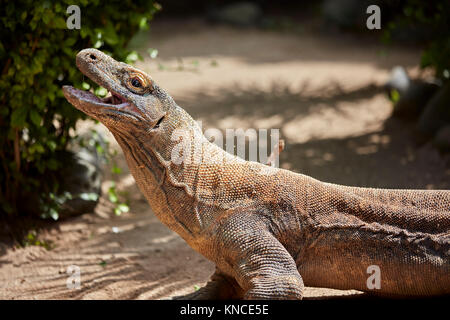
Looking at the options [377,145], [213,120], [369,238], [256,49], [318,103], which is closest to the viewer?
[369,238]

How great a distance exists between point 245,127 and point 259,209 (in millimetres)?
5452

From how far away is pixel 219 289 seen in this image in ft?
13.3

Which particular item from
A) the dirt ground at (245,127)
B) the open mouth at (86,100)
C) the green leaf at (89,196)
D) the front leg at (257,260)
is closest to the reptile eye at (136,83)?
the open mouth at (86,100)

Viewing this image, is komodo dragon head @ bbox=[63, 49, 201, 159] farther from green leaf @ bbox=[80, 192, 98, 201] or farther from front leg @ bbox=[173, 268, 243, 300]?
green leaf @ bbox=[80, 192, 98, 201]

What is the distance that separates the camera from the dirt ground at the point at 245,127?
4.86 meters

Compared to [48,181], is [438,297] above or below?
below

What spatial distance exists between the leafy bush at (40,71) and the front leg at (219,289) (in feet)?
7.56

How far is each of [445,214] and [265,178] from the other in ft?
3.91

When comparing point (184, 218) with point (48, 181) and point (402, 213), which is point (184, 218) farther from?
point (48, 181)

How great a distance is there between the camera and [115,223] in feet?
20.4

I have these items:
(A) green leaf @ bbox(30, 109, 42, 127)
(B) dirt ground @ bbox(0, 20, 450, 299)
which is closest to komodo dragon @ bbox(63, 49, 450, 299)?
(B) dirt ground @ bbox(0, 20, 450, 299)

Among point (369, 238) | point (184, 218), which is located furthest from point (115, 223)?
point (369, 238)

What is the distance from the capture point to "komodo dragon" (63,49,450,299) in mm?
3539

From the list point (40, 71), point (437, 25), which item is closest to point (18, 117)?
point (40, 71)
